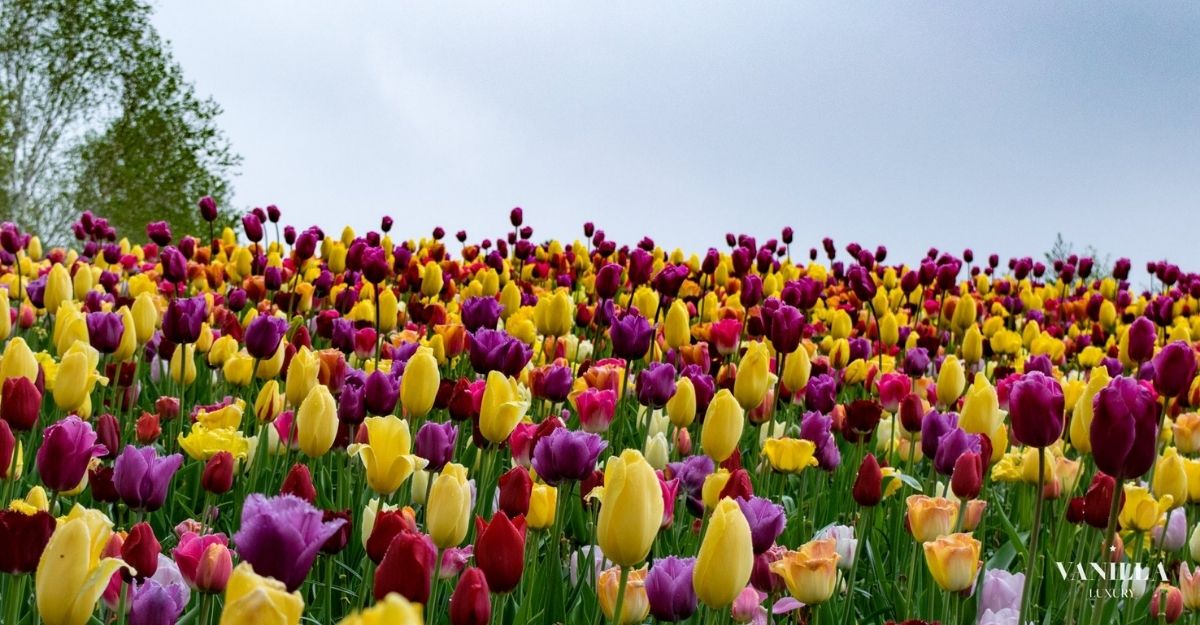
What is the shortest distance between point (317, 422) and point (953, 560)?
5.34ft

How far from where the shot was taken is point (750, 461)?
209 inches

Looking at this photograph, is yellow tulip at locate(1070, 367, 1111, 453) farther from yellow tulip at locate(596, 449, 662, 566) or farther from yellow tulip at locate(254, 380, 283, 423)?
yellow tulip at locate(254, 380, 283, 423)

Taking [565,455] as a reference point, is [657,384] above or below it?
above

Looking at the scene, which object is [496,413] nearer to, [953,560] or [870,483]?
[870,483]

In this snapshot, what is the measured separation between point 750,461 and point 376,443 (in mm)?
3057

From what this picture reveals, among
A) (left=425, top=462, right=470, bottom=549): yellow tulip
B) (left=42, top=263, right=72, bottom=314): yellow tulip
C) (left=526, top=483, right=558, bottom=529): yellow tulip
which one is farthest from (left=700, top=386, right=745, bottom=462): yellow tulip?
(left=42, top=263, right=72, bottom=314): yellow tulip

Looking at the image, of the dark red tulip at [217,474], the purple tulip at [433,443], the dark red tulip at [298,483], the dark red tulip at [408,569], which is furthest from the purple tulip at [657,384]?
the dark red tulip at [408,569]

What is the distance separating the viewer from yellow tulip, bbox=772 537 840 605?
2.36m

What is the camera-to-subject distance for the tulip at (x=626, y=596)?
7.59 ft

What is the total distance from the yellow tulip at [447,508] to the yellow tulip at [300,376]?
1.30 metres

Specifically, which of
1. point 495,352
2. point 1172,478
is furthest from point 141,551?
point 1172,478

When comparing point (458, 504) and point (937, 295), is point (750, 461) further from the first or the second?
point (937, 295)

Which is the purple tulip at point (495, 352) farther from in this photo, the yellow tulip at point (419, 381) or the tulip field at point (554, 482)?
the yellow tulip at point (419, 381)

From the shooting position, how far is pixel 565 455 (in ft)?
8.46
